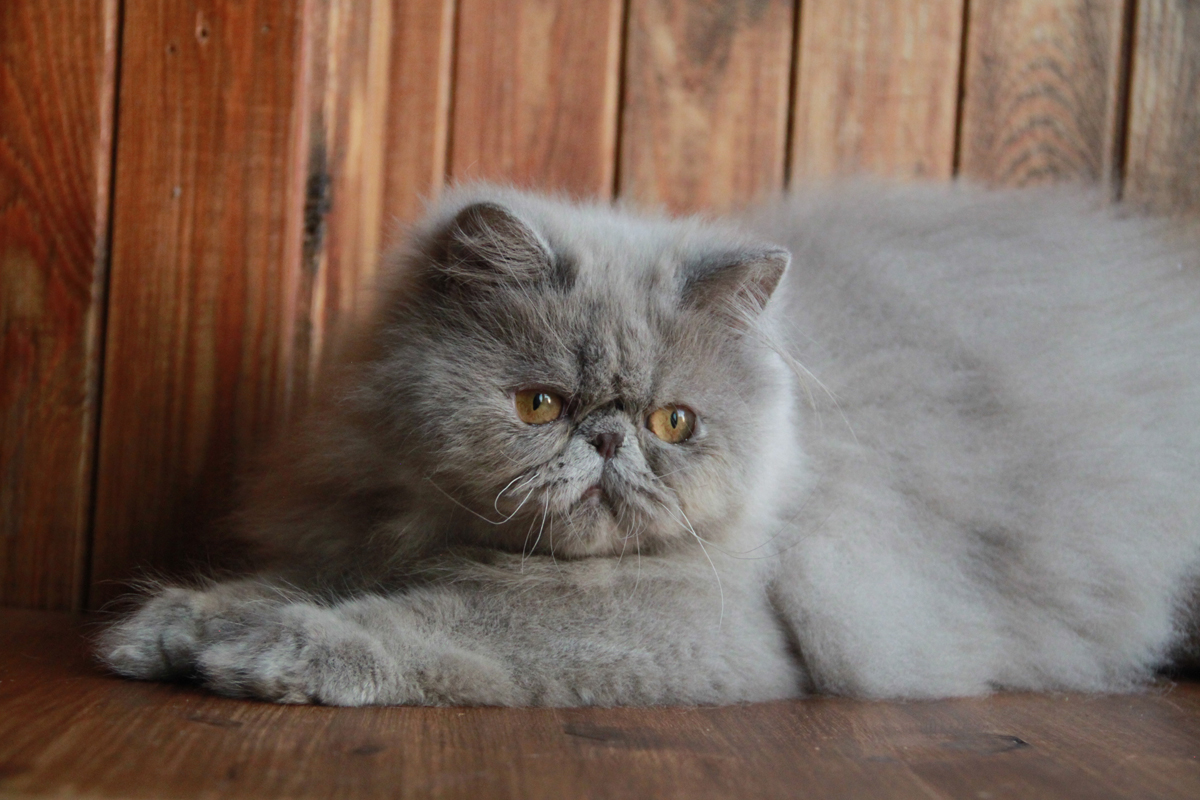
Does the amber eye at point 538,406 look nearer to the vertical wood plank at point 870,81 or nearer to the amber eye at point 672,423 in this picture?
the amber eye at point 672,423

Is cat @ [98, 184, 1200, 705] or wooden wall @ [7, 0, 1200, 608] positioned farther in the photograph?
wooden wall @ [7, 0, 1200, 608]

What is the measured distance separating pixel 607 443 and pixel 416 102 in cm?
102

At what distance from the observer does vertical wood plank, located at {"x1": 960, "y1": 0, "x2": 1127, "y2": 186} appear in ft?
6.85

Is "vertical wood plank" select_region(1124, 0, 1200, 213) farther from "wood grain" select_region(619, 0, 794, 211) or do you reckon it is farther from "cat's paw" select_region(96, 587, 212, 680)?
"cat's paw" select_region(96, 587, 212, 680)

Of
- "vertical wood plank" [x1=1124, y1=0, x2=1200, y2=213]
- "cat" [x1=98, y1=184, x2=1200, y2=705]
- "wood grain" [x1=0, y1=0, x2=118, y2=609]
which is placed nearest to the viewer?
"cat" [x1=98, y1=184, x2=1200, y2=705]

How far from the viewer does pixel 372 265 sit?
197cm

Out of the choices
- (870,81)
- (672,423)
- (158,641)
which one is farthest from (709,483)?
(870,81)

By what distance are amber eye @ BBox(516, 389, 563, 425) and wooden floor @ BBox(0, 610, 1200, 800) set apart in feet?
1.26

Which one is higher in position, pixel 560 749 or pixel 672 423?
pixel 672 423

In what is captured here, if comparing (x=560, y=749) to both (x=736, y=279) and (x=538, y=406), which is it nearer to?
(x=538, y=406)

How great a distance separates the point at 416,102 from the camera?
6.55 ft

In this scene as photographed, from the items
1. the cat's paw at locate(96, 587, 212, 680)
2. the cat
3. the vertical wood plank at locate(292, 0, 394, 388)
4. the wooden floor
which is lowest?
the wooden floor

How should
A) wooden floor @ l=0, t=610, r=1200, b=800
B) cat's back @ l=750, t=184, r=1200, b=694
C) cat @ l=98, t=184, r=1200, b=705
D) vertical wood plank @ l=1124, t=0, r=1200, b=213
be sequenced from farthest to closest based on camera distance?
vertical wood plank @ l=1124, t=0, r=1200, b=213 < cat's back @ l=750, t=184, r=1200, b=694 < cat @ l=98, t=184, r=1200, b=705 < wooden floor @ l=0, t=610, r=1200, b=800

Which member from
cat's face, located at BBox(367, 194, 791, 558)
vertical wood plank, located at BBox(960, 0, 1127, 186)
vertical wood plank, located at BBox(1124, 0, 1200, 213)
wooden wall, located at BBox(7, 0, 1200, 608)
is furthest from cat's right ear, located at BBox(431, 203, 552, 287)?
vertical wood plank, located at BBox(1124, 0, 1200, 213)
